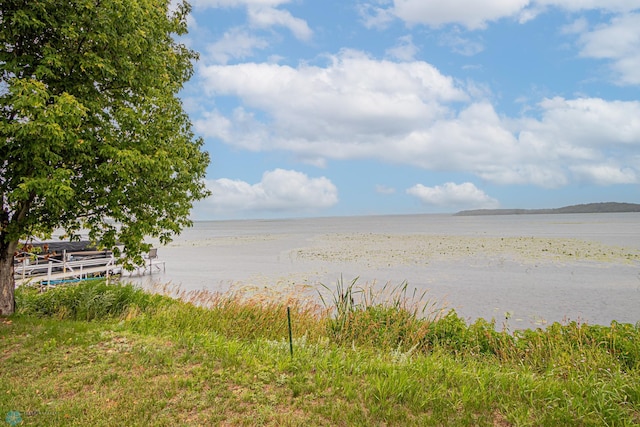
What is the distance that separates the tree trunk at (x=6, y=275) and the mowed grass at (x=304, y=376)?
33.0 inches

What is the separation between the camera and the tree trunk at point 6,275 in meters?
9.93

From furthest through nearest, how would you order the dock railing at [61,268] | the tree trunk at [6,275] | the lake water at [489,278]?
the dock railing at [61,268], the lake water at [489,278], the tree trunk at [6,275]

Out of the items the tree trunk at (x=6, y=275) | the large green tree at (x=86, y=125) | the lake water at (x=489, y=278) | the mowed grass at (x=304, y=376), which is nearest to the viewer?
the mowed grass at (x=304, y=376)

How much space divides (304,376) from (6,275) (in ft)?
30.1

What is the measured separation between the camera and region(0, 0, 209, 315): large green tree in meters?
7.75

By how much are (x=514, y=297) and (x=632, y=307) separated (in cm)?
465

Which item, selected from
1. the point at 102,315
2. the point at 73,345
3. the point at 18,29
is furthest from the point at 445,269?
the point at 18,29

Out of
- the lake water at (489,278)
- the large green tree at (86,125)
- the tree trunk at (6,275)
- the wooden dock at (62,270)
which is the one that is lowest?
the lake water at (489,278)

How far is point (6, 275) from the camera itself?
1003 centimetres

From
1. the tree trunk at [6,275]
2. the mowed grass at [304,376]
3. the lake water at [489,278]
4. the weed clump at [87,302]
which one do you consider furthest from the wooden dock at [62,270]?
the mowed grass at [304,376]

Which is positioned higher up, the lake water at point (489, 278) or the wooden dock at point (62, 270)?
the wooden dock at point (62, 270)

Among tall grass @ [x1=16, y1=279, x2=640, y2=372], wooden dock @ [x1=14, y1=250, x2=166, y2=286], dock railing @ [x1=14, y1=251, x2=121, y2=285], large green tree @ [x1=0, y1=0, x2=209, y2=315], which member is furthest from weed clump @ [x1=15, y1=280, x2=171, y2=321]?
dock railing @ [x1=14, y1=251, x2=121, y2=285]

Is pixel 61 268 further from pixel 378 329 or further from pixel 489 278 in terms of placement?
pixel 489 278

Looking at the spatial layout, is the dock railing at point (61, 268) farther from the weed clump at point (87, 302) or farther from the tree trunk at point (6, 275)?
the tree trunk at point (6, 275)
